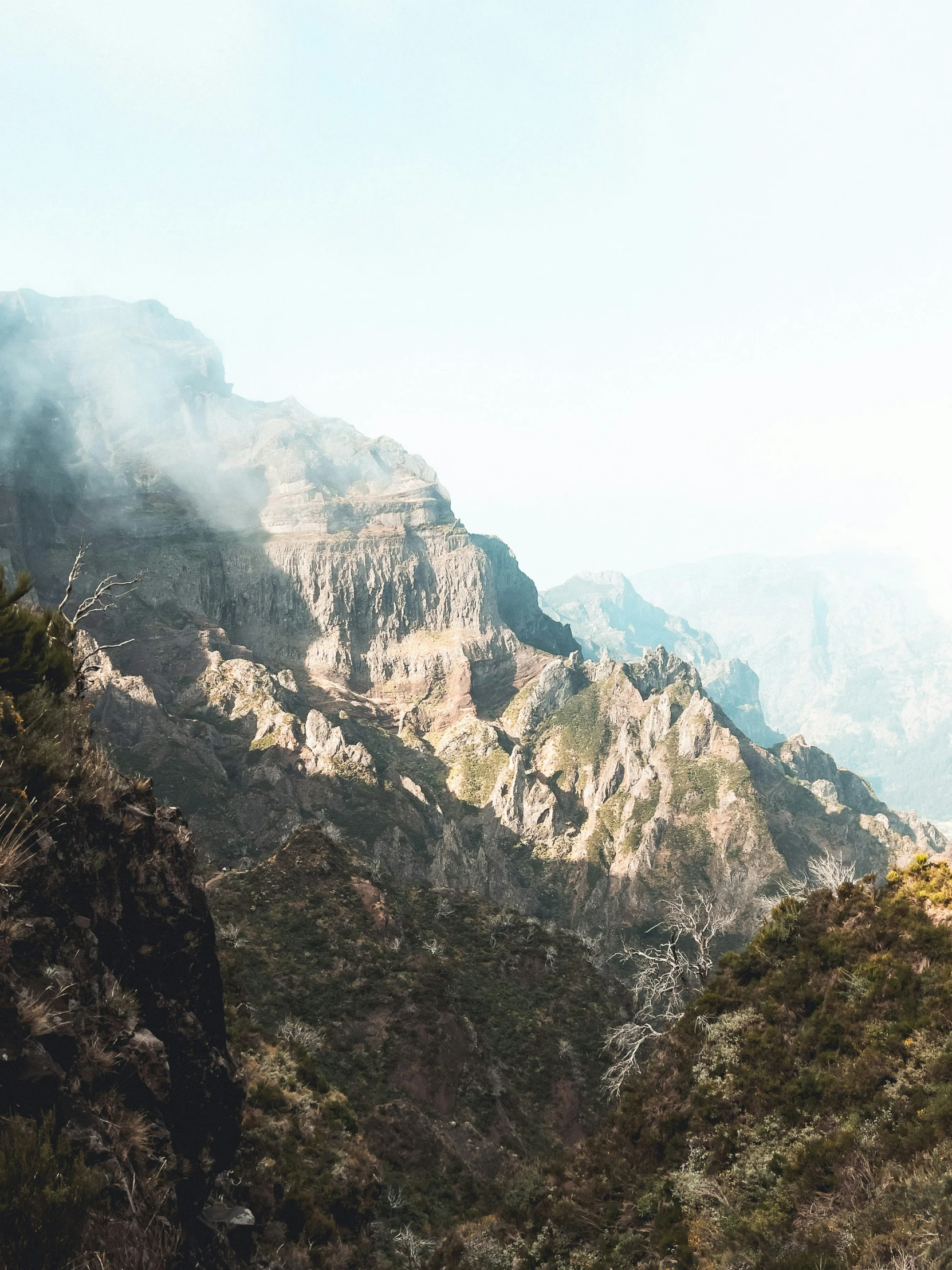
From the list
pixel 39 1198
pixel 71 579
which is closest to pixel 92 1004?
pixel 39 1198

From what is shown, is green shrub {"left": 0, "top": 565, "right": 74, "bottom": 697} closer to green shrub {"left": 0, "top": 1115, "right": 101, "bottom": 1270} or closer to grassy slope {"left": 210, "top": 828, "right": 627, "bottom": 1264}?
green shrub {"left": 0, "top": 1115, "right": 101, "bottom": 1270}

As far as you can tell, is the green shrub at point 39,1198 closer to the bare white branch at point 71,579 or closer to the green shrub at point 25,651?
the bare white branch at point 71,579

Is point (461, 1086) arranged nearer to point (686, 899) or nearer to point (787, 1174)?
point (787, 1174)

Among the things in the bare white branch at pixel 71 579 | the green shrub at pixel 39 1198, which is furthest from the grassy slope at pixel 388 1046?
the bare white branch at pixel 71 579

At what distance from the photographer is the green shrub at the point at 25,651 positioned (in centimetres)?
1403

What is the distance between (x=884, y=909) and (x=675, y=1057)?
783 centimetres

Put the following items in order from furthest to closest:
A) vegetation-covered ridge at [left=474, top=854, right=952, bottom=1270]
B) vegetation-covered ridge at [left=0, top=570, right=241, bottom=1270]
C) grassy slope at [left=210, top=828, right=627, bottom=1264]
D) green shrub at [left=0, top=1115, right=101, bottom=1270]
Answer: grassy slope at [left=210, top=828, right=627, bottom=1264]
vegetation-covered ridge at [left=474, top=854, right=952, bottom=1270]
vegetation-covered ridge at [left=0, top=570, right=241, bottom=1270]
green shrub at [left=0, top=1115, right=101, bottom=1270]

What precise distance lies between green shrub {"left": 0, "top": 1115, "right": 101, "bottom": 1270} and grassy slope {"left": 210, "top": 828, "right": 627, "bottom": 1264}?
11812 millimetres

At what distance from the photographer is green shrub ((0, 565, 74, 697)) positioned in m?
14.0

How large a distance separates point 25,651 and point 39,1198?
988cm

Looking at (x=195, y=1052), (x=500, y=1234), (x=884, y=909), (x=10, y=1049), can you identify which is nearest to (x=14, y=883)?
(x=10, y=1049)

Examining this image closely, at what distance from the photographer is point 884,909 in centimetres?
2159

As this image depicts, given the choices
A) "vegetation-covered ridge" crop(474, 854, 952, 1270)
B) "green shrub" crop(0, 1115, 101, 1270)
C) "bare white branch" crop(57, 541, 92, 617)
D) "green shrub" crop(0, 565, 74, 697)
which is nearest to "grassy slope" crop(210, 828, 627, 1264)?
"vegetation-covered ridge" crop(474, 854, 952, 1270)

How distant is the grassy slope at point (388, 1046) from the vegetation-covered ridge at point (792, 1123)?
6.53 meters
